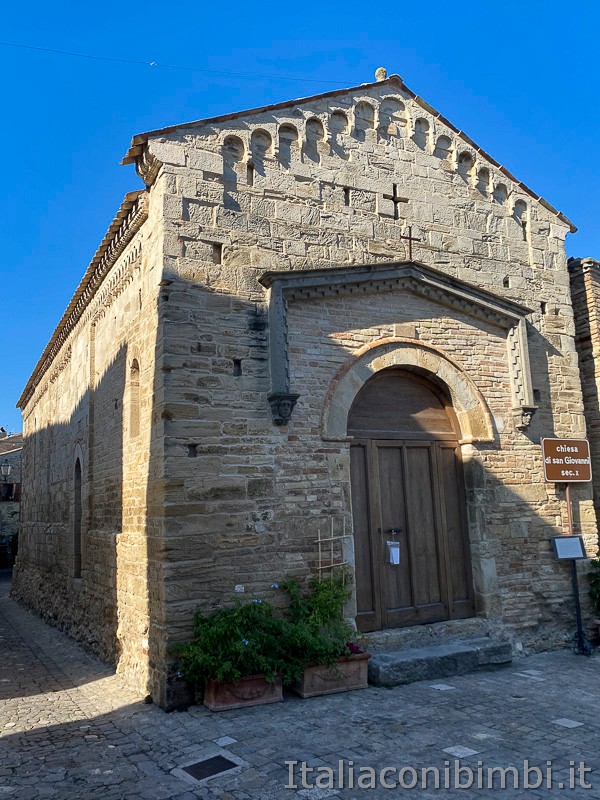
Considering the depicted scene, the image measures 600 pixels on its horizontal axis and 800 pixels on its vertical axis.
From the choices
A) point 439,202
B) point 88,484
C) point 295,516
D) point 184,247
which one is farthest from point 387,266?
point 88,484

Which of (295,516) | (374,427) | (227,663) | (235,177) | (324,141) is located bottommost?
(227,663)

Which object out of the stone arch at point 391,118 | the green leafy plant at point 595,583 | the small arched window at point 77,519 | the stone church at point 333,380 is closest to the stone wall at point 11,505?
the small arched window at point 77,519

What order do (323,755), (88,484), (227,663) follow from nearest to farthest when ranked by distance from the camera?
(323,755)
(227,663)
(88,484)

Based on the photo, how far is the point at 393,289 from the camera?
7.77 meters

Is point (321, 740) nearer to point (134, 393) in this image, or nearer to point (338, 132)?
point (134, 393)

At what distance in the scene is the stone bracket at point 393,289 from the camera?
266 inches

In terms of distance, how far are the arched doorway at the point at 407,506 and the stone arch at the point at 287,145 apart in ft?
9.11

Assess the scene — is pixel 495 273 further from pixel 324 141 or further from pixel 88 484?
pixel 88 484

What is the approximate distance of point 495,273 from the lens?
882 centimetres

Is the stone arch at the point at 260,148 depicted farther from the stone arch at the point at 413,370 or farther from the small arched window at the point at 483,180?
the small arched window at the point at 483,180

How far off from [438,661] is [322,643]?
140 centimetres

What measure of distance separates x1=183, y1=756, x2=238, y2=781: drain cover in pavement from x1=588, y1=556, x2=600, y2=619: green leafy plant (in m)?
5.77

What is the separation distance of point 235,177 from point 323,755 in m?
5.80

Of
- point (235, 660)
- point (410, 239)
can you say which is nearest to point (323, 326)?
point (410, 239)
